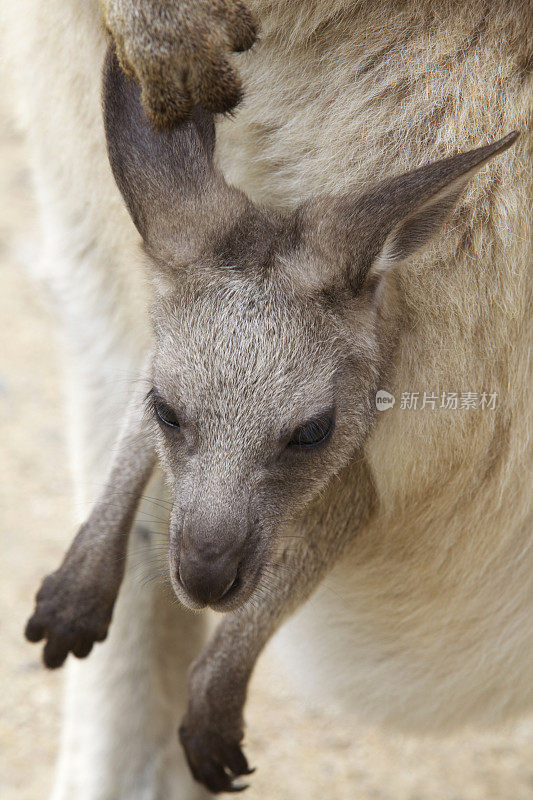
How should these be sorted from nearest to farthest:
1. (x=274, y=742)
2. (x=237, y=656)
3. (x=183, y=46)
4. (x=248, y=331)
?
(x=183, y=46)
(x=248, y=331)
(x=237, y=656)
(x=274, y=742)

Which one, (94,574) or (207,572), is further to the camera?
(94,574)

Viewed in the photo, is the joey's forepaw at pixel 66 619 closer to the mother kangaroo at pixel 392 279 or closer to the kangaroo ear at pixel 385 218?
the mother kangaroo at pixel 392 279

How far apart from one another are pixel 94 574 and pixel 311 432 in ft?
1.88

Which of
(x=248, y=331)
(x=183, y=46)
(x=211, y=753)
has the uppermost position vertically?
(x=183, y=46)

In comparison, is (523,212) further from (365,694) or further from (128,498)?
(365,694)

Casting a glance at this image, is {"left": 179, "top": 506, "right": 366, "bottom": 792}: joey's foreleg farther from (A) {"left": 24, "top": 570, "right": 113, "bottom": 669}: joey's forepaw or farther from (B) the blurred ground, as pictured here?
(B) the blurred ground

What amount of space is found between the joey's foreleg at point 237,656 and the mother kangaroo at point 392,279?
1.0 inches

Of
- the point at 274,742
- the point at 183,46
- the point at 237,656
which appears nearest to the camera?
the point at 183,46

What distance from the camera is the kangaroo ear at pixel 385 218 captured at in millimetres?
1526

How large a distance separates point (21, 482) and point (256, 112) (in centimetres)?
241

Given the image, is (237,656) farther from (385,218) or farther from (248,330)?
(385,218)

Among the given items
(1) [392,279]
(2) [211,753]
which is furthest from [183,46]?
(2) [211,753]

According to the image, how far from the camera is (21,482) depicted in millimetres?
3951

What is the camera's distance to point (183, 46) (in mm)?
1527
